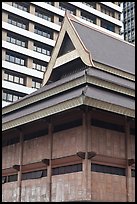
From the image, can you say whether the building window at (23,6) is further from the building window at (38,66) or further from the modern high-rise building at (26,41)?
the building window at (38,66)

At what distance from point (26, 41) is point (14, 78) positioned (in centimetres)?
623

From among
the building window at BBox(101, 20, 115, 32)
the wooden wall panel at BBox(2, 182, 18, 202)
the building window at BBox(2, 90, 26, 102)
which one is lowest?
the wooden wall panel at BBox(2, 182, 18, 202)

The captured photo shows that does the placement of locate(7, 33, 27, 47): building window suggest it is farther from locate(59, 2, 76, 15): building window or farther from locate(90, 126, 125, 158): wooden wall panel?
locate(90, 126, 125, 158): wooden wall panel

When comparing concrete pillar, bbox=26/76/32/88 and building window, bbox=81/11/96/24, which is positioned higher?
building window, bbox=81/11/96/24

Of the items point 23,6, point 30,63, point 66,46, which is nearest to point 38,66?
point 30,63

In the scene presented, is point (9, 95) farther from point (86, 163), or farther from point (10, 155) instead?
point (86, 163)

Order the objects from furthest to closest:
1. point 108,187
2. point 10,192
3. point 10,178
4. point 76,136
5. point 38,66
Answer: point 38,66 → point 10,178 → point 10,192 → point 76,136 → point 108,187

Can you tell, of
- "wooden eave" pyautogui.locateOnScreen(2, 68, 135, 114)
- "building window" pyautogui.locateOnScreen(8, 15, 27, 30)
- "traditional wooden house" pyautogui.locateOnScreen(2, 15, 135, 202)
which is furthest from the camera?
"building window" pyautogui.locateOnScreen(8, 15, 27, 30)

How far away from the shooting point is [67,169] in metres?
24.1

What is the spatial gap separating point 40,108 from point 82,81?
3.44 metres

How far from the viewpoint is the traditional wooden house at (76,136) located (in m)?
23.0

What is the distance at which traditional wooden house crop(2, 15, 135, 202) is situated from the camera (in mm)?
23047

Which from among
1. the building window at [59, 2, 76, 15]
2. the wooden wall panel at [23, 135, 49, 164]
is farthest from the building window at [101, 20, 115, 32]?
the wooden wall panel at [23, 135, 49, 164]

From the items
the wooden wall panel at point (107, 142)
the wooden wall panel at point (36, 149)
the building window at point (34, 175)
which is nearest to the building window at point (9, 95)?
the wooden wall panel at point (36, 149)
